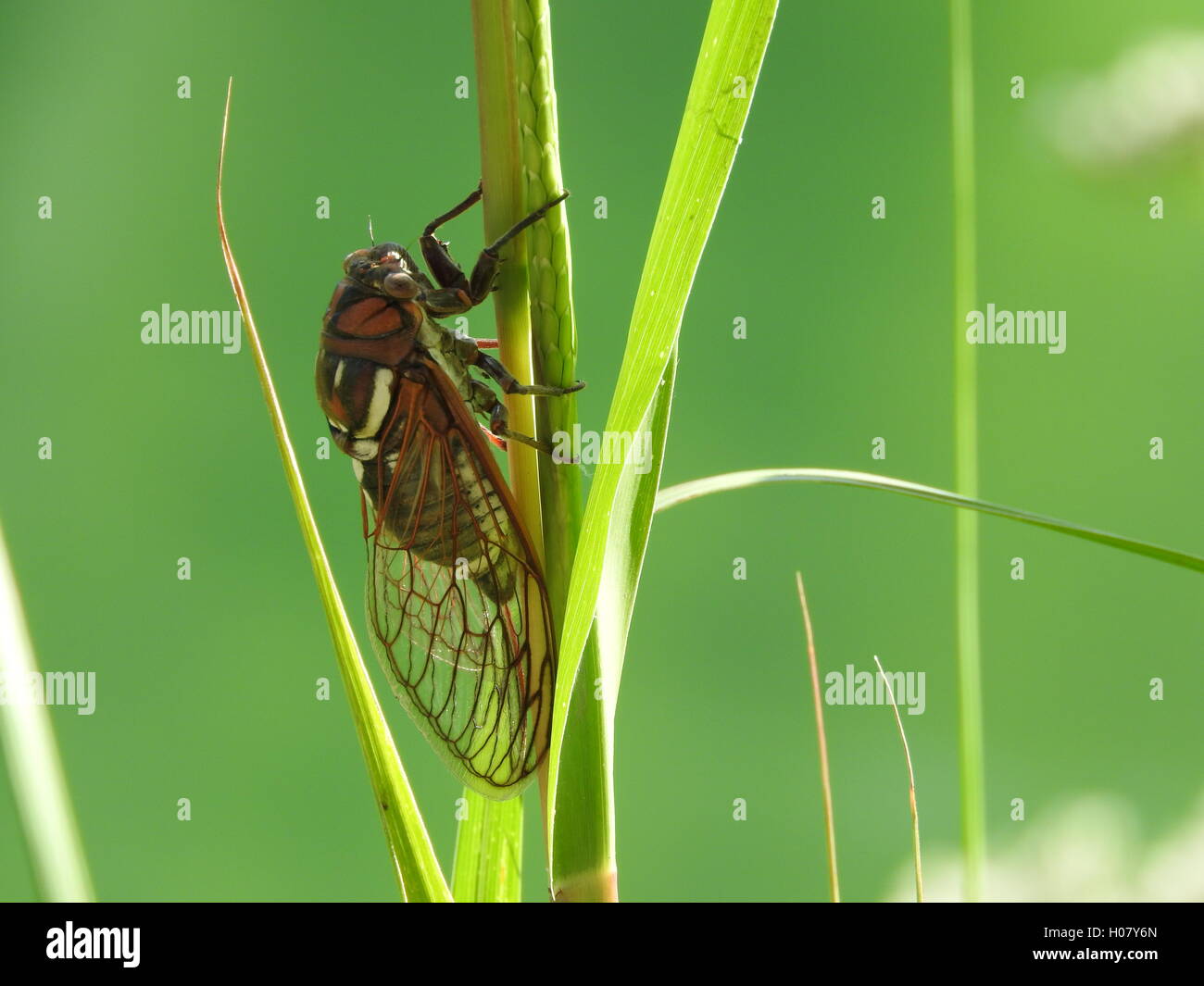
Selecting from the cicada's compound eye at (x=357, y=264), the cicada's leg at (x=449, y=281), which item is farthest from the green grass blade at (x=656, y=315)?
the cicada's compound eye at (x=357, y=264)

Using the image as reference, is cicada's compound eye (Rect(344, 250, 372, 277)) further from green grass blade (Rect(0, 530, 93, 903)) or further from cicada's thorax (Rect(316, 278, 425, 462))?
green grass blade (Rect(0, 530, 93, 903))

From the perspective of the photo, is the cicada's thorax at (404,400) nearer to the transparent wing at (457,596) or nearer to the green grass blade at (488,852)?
the transparent wing at (457,596)

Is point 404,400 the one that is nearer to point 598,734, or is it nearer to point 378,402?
point 378,402

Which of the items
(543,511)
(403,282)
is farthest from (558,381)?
(403,282)

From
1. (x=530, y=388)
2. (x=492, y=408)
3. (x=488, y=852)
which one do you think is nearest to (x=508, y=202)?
(x=530, y=388)

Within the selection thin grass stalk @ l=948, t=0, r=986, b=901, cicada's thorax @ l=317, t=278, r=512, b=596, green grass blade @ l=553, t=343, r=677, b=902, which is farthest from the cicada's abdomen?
thin grass stalk @ l=948, t=0, r=986, b=901
